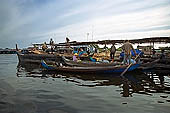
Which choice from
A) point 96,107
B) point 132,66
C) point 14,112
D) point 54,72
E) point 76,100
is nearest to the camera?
point 14,112

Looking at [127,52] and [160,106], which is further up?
[127,52]

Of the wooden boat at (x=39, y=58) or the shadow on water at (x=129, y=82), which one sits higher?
the wooden boat at (x=39, y=58)

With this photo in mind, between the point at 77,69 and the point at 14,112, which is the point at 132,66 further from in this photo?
the point at 14,112

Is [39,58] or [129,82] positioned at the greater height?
[39,58]

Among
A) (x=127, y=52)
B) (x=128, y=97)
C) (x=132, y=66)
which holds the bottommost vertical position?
(x=128, y=97)

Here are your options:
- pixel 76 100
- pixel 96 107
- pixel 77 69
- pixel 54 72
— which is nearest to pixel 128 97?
pixel 96 107

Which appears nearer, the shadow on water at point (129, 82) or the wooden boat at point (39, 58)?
the shadow on water at point (129, 82)

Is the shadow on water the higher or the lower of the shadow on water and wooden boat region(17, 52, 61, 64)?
the lower

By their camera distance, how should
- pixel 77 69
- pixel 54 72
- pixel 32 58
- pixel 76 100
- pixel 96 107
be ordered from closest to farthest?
pixel 96 107 < pixel 76 100 < pixel 77 69 < pixel 54 72 < pixel 32 58

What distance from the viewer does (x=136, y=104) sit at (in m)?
5.16

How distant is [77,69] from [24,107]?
6.59 meters

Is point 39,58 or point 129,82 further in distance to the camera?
point 39,58

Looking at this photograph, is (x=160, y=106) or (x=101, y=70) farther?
(x=101, y=70)

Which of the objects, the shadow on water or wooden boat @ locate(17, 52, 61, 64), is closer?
the shadow on water
